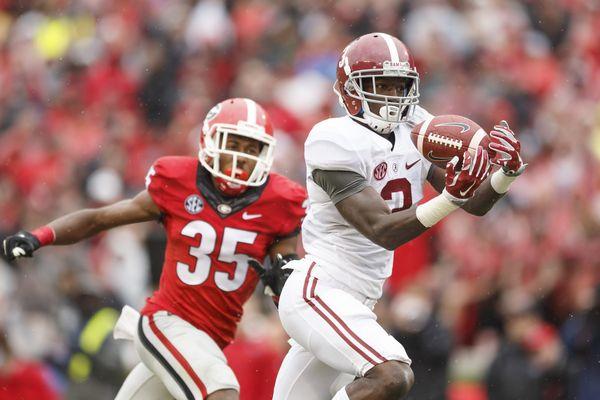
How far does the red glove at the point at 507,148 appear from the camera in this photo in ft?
15.6

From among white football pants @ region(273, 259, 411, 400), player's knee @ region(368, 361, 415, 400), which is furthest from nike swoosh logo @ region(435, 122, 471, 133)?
player's knee @ region(368, 361, 415, 400)

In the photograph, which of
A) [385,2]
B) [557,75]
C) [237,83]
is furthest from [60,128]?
[557,75]

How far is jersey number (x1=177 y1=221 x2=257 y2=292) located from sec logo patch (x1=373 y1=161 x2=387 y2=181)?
93 cm

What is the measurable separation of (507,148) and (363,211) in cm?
58

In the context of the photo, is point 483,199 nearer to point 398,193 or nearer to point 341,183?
point 398,193

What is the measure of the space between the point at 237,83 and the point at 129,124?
0.99m

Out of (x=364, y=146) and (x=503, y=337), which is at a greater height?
(x=364, y=146)

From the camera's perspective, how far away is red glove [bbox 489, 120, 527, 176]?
15.6ft

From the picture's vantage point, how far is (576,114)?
9.61m

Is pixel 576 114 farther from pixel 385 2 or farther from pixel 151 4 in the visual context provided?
pixel 151 4

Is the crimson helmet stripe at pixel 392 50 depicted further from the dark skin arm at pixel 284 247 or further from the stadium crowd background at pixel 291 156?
the stadium crowd background at pixel 291 156

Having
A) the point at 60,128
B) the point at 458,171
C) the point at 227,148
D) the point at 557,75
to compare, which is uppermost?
the point at 458,171

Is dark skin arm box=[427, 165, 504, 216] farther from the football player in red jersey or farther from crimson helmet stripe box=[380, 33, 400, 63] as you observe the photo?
the football player in red jersey

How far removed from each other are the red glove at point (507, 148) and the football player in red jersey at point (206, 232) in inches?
51.0
